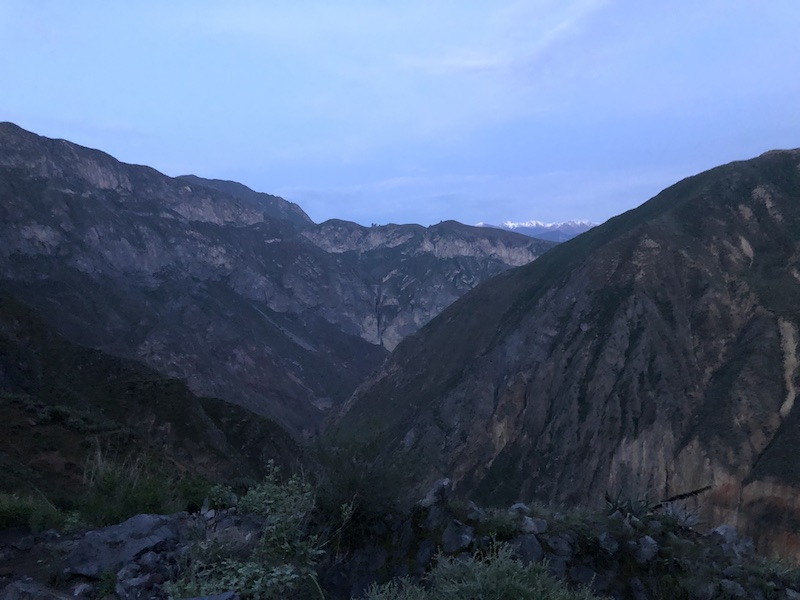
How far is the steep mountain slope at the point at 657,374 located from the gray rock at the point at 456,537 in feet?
68.0

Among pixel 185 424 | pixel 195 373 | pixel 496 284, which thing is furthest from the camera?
pixel 195 373

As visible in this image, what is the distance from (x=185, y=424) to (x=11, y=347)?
9.65 metres

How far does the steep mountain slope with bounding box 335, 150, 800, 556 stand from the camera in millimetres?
31531

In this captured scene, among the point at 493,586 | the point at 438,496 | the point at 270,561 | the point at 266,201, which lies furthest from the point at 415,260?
the point at 493,586

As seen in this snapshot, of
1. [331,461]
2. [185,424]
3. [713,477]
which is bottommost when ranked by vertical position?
[713,477]

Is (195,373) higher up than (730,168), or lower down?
lower down

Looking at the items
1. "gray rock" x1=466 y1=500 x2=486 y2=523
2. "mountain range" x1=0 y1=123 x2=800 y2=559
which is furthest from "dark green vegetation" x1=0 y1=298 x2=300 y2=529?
"gray rock" x1=466 y1=500 x2=486 y2=523

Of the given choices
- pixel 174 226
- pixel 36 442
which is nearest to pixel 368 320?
pixel 174 226

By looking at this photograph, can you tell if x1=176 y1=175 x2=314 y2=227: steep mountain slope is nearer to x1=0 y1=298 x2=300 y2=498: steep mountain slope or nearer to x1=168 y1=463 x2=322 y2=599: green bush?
x1=0 y1=298 x2=300 y2=498: steep mountain slope

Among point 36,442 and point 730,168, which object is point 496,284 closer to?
point 730,168

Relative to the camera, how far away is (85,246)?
262 feet

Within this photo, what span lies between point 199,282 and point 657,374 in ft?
241

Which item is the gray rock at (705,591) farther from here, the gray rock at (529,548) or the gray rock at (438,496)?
the gray rock at (438,496)

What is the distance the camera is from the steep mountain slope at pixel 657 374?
31.5 metres
